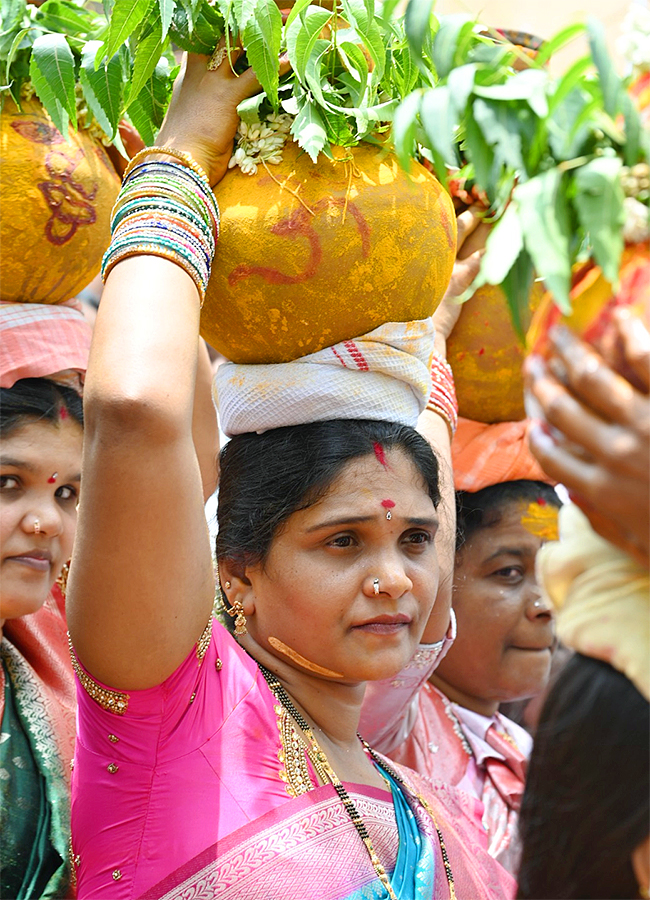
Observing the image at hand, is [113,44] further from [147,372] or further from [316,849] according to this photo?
[316,849]

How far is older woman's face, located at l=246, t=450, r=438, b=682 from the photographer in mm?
2084

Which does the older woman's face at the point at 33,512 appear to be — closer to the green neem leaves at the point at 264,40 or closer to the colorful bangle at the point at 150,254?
the colorful bangle at the point at 150,254

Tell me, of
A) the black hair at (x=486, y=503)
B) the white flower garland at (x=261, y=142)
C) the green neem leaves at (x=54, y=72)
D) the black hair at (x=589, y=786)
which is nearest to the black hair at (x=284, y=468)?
the white flower garland at (x=261, y=142)

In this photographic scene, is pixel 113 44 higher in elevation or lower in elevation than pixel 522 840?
higher

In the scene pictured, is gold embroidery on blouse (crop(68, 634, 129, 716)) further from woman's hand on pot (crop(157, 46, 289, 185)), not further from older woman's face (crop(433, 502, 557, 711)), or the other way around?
older woman's face (crop(433, 502, 557, 711))

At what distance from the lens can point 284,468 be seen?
220 centimetres

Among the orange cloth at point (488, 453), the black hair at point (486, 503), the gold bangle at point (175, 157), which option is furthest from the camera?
the black hair at point (486, 503)

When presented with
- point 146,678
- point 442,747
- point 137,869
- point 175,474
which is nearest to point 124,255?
point 175,474

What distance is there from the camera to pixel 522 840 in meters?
1.27

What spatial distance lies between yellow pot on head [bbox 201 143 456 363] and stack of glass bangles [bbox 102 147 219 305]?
10cm

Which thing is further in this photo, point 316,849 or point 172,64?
point 172,64

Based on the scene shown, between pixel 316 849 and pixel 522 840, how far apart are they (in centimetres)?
67

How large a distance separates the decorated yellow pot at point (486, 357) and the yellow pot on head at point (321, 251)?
79 centimetres

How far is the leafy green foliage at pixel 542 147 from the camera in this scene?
1.13m
